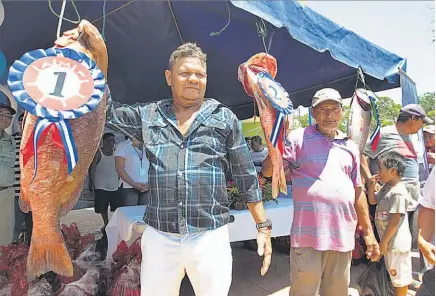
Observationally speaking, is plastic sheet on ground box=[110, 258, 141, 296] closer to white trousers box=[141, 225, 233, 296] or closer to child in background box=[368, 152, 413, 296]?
white trousers box=[141, 225, 233, 296]

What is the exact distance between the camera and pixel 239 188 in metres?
1.77

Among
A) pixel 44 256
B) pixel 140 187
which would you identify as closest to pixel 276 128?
pixel 44 256

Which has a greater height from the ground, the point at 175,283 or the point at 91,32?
the point at 91,32

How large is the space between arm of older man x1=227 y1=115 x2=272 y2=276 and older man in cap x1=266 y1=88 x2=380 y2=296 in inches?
19.1

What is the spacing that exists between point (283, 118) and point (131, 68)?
3.69 m

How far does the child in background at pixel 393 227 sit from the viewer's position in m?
2.57

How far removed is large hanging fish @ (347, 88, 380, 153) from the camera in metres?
2.78

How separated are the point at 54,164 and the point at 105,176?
3302 mm

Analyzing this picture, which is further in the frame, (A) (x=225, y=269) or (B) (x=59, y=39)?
(A) (x=225, y=269)

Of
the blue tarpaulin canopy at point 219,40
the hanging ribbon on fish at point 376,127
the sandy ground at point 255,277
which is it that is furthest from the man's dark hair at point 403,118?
the sandy ground at point 255,277

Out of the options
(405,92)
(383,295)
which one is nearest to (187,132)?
(383,295)

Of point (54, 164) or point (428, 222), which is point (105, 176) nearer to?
point (54, 164)

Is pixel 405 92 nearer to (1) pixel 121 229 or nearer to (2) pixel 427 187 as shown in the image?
(2) pixel 427 187

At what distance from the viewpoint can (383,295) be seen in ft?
8.68
